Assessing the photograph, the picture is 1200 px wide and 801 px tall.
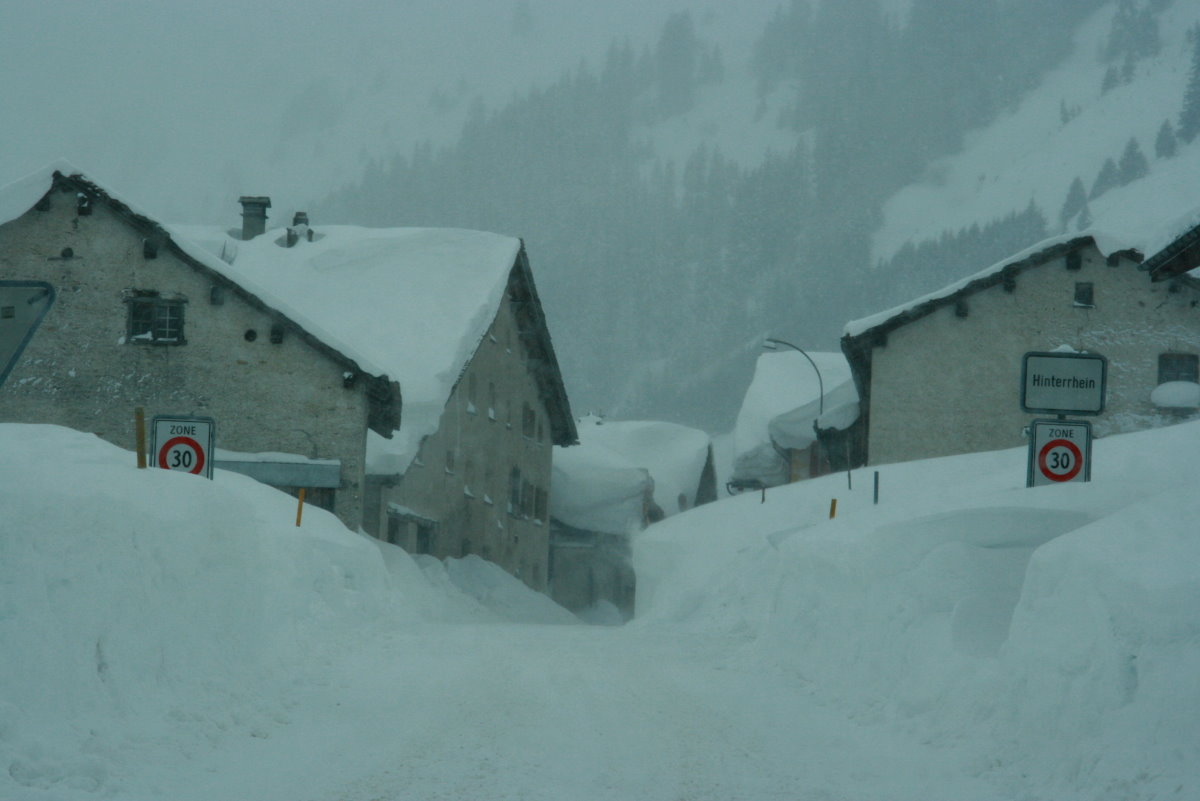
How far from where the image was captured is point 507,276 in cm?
3834

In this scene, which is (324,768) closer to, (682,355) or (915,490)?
(915,490)

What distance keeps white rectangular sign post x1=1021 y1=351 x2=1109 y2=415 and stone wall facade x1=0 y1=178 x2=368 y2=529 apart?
1854cm

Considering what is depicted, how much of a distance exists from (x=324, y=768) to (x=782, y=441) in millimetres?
41135

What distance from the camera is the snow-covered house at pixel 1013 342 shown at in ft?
114

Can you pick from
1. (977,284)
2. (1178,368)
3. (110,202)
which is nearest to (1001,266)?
(977,284)

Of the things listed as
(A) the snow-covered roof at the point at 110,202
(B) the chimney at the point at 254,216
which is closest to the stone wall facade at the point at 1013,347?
(A) the snow-covered roof at the point at 110,202

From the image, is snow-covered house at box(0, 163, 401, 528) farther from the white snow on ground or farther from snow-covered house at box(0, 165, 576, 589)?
the white snow on ground

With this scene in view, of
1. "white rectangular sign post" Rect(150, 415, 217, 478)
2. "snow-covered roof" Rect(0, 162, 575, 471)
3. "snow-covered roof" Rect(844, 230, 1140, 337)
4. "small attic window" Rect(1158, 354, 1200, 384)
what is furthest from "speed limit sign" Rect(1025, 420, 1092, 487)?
"small attic window" Rect(1158, 354, 1200, 384)

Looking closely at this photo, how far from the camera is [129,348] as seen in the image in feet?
93.8

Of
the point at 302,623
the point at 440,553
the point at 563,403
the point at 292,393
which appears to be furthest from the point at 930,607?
→ the point at 563,403

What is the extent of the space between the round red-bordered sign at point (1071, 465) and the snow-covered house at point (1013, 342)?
2320cm

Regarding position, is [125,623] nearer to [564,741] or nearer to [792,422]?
[564,741]

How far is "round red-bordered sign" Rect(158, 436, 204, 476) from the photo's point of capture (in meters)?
13.6

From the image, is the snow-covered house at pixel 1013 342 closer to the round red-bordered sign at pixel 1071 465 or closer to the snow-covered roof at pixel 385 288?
the snow-covered roof at pixel 385 288
